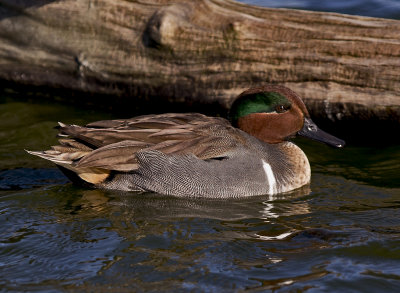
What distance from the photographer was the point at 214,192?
6.09 metres

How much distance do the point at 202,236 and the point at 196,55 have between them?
268cm

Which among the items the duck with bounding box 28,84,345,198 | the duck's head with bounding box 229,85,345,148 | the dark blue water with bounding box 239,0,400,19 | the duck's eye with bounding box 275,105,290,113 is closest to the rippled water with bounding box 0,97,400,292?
the duck with bounding box 28,84,345,198

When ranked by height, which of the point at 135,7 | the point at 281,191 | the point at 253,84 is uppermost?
the point at 135,7

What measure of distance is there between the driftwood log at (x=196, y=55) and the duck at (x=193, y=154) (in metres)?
0.74

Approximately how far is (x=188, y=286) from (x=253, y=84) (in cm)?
324

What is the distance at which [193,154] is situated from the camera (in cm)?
605

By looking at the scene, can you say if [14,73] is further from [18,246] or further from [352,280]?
[352,280]

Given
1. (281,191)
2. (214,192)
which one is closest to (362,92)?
(281,191)

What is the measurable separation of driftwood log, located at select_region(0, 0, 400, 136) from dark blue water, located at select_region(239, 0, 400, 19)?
4.58m

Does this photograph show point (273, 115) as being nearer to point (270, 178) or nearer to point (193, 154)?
point (270, 178)

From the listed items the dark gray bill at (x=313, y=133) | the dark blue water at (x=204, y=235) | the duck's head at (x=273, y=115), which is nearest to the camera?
the dark blue water at (x=204, y=235)

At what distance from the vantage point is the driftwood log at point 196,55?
6980 mm

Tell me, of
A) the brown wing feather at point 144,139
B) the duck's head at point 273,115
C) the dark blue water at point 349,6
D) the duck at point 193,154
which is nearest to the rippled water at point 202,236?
the duck at point 193,154

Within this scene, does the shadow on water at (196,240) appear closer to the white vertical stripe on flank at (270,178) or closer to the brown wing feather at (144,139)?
the white vertical stripe on flank at (270,178)
